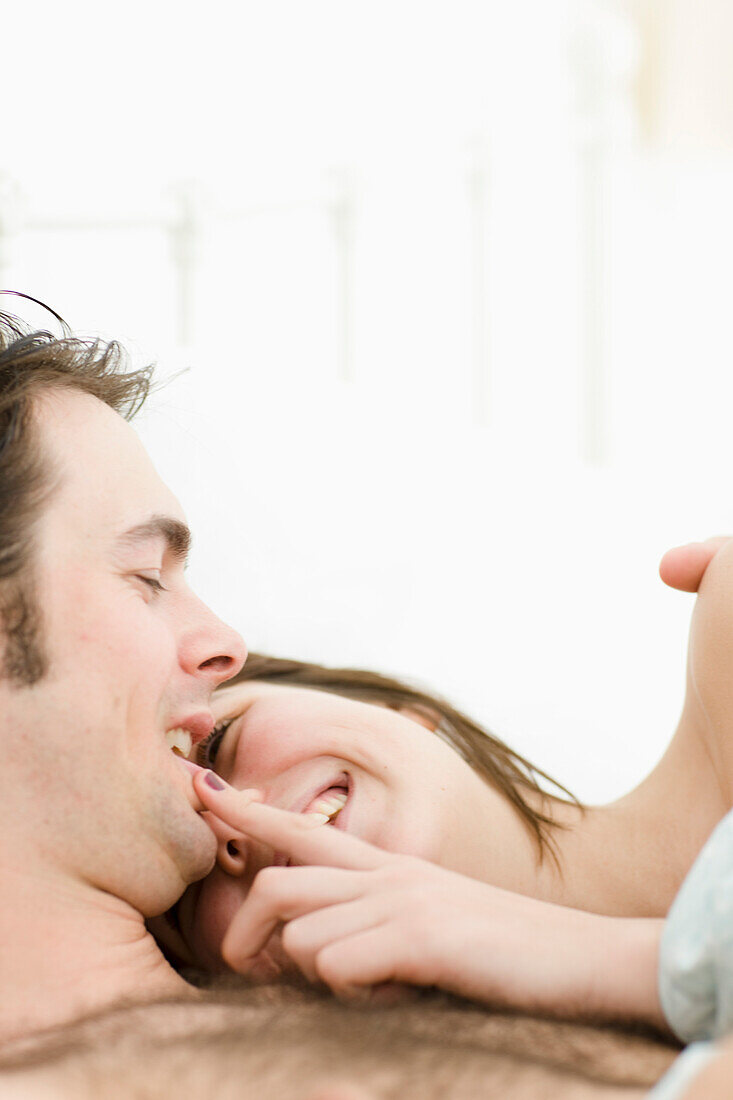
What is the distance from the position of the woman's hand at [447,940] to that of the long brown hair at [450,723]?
12.9 inches

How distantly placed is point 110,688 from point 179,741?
13cm

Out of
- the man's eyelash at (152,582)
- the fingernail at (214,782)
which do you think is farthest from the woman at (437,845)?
the man's eyelash at (152,582)

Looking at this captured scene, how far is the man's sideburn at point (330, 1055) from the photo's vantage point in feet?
2.07

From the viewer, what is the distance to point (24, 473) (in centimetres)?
88

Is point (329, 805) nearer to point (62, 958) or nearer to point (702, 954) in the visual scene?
point (62, 958)

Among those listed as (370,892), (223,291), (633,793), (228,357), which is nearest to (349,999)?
(370,892)

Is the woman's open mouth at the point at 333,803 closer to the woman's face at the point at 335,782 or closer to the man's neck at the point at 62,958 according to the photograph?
the woman's face at the point at 335,782

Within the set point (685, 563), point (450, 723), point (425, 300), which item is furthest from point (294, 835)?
point (425, 300)

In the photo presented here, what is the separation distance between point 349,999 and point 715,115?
2724 millimetres

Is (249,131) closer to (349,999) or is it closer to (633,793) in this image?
(633,793)

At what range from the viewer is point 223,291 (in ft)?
9.05

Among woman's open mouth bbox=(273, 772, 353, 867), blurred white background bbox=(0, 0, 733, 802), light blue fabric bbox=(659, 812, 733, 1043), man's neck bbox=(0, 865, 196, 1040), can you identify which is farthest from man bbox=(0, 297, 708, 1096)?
blurred white background bbox=(0, 0, 733, 802)

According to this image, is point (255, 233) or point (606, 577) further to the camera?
point (255, 233)

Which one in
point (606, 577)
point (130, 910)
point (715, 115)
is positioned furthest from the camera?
point (715, 115)
